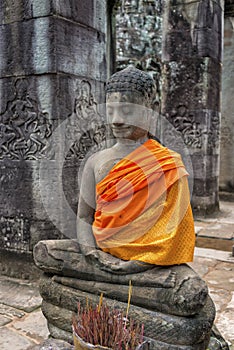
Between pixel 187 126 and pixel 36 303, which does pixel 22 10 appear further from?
pixel 187 126

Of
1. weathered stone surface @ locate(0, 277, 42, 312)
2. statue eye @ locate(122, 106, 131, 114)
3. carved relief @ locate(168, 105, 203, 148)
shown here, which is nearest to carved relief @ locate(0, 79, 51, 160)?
weathered stone surface @ locate(0, 277, 42, 312)

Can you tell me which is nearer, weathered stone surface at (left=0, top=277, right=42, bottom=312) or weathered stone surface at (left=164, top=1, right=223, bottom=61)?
weathered stone surface at (left=0, top=277, right=42, bottom=312)

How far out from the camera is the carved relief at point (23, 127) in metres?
3.61

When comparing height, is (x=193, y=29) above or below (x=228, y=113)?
above

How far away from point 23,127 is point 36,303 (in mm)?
1633

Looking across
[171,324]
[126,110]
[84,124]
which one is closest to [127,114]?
[126,110]

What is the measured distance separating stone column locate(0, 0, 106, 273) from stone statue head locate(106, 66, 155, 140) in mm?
1369

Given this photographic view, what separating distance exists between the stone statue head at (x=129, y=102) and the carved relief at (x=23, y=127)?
1.43 metres

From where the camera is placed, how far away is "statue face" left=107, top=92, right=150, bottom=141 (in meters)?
2.23

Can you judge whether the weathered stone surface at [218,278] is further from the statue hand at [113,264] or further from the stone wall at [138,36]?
the stone wall at [138,36]

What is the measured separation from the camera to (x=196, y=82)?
6.92 metres

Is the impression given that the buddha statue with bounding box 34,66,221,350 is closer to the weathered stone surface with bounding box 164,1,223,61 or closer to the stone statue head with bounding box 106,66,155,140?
the stone statue head with bounding box 106,66,155,140

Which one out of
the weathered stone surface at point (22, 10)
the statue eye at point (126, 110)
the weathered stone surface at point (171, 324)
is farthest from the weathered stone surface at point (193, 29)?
the weathered stone surface at point (171, 324)

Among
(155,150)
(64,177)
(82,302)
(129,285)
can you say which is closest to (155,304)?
(129,285)
